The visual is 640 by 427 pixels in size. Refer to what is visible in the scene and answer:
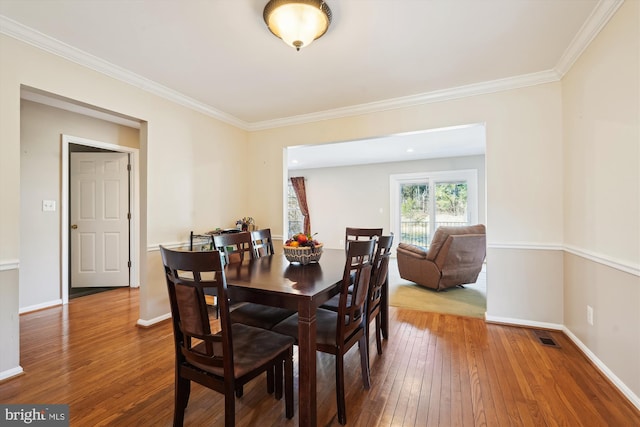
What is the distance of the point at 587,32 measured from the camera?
2086 millimetres

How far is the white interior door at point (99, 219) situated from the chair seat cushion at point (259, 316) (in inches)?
131

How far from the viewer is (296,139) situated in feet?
13.2

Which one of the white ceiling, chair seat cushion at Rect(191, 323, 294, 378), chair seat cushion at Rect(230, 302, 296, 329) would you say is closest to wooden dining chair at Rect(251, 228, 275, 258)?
chair seat cushion at Rect(230, 302, 296, 329)

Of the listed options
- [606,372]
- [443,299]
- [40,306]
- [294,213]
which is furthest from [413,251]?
[40,306]

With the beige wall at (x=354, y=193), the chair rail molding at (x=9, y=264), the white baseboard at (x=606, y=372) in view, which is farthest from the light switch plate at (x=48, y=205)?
the white baseboard at (x=606, y=372)

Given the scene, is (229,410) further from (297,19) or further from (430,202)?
(430,202)

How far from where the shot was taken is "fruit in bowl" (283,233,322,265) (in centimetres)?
210

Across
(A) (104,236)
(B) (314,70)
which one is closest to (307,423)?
(B) (314,70)

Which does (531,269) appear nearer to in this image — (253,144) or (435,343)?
(435,343)

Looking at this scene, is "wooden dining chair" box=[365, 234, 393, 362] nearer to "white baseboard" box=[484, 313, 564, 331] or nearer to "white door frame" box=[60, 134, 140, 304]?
"white baseboard" box=[484, 313, 564, 331]

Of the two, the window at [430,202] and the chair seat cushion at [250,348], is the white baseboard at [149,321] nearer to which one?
the chair seat cushion at [250,348]

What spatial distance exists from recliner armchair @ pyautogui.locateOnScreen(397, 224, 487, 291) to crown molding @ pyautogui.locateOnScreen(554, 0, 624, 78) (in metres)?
2.12

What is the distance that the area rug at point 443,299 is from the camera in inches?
132

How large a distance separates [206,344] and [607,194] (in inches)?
105
